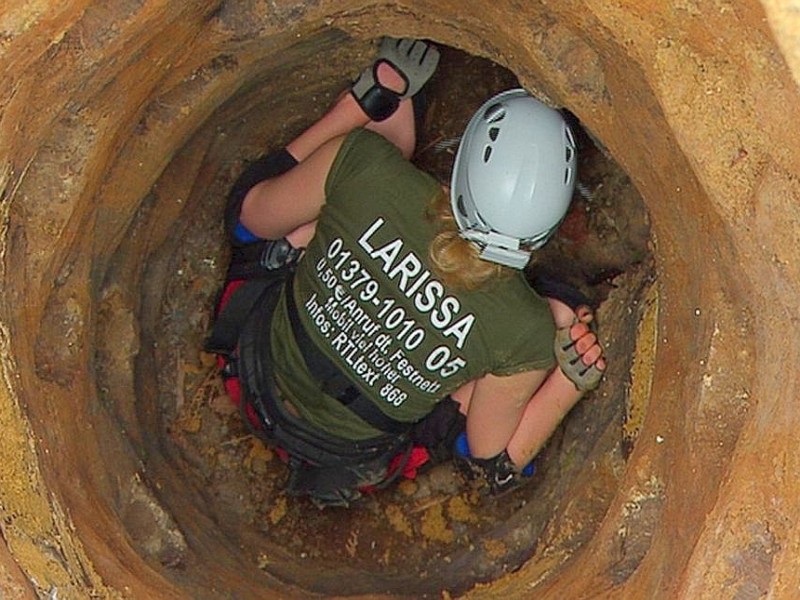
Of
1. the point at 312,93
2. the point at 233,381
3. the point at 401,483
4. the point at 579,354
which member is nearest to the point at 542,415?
the point at 579,354

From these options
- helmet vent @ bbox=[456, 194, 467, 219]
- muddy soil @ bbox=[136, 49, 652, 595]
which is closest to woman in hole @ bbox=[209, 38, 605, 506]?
helmet vent @ bbox=[456, 194, 467, 219]

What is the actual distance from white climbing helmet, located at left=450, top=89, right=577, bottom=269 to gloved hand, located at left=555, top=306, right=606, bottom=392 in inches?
13.1

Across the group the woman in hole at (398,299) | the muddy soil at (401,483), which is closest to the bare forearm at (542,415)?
the woman in hole at (398,299)

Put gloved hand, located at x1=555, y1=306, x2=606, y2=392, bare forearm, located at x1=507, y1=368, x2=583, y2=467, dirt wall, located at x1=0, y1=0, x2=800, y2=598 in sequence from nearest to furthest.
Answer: dirt wall, located at x1=0, y1=0, x2=800, y2=598 < gloved hand, located at x1=555, y1=306, x2=606, y2=392 < bare forearm, located at x1=507, y1=368, x2=583, y2=467

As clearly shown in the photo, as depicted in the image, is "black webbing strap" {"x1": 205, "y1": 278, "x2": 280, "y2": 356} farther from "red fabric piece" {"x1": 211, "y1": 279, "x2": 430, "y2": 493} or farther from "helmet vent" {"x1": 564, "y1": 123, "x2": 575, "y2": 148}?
"helmet vent" {"x1": 564, "y1": 123, "x2": 575, "y2": 148}

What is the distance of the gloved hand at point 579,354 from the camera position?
9.70ft

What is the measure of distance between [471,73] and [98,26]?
1.63 metres

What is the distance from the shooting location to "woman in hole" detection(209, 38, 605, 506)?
8.64 feet

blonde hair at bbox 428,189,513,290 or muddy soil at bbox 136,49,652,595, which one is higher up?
blonde hair at bbox 428,189,513,290

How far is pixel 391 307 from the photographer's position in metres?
2.60

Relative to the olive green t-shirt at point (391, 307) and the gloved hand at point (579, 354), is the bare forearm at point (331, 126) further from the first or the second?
the gloved hand at point (579, 354)

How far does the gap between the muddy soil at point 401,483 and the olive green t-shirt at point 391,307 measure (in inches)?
21.6

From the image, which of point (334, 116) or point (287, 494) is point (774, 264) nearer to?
point (334, 116)

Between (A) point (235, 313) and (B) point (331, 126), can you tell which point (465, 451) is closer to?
(A) point (235, 313)
